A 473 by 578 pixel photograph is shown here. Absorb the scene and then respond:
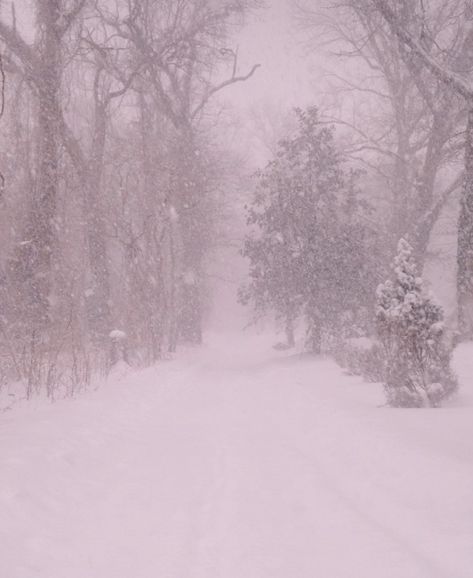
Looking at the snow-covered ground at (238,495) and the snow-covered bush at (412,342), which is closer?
the snow-covered ground at (238,495)

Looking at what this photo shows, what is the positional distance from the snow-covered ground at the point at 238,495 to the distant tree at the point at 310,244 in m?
8.97

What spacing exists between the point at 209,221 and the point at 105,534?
2056cm

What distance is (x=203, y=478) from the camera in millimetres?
4109

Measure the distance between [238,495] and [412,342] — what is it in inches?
158

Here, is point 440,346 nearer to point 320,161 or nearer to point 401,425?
point 401,425

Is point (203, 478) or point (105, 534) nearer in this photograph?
point (105, 534)

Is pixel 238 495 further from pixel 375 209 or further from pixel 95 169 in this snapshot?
pixel 375 209

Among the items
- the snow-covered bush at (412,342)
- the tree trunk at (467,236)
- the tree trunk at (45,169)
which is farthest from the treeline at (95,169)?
the tree trunk at (467,236)

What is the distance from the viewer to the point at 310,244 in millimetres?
15539

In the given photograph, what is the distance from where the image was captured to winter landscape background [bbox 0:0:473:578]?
9.73 ft

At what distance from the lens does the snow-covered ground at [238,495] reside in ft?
8.58

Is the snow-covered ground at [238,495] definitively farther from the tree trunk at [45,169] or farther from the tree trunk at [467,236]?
the tree trunk at [467,236]

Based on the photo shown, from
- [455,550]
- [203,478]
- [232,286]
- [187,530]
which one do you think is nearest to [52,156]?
[203,478]

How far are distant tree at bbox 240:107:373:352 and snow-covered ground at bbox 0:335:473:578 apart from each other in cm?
897
